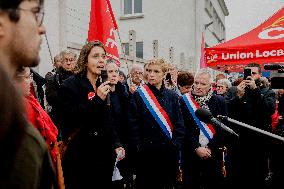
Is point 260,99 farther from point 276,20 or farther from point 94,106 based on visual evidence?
point 94,106

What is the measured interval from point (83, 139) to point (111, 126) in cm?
29

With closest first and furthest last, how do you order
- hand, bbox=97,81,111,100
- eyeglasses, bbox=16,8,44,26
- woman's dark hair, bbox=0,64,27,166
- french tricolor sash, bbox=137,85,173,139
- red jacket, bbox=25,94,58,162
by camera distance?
woman's dark hair, bbox=0,64,27,166 → eyeglasses, bbox=16,8,44,26 → red jacket, bbox=25,94,58,162 → hand, bbox=97,81,111,100 → french tricolor sash, bbox=137,85,173,139

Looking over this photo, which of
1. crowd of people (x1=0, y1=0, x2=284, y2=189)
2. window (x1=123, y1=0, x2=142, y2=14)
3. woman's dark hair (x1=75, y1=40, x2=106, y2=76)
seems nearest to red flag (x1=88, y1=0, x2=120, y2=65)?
crowd of people (x1=0, y1=0, x2=284, y2=189)

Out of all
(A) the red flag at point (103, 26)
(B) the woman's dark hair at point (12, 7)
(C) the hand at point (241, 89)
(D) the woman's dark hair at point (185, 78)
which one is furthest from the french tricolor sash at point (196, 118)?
(B) the woman's dark hair at point (12, 7)

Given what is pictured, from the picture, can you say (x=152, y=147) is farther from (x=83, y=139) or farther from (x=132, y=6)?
(x=132, y=6)

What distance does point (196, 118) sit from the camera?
16.6 ft

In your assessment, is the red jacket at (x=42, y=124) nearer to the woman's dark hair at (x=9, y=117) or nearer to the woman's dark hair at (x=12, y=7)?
the woman's dark hair at (x=12, y=7)

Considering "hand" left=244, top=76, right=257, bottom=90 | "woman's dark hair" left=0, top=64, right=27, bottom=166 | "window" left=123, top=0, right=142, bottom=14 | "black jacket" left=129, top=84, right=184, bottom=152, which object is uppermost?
"window" left=123, top=0, right=142, bottom=14

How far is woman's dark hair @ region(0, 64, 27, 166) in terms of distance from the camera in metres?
0.99

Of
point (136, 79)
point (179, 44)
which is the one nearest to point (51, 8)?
point (136, 79)

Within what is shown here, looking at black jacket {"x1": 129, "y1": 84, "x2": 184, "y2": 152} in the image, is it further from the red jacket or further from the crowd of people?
the red jacket

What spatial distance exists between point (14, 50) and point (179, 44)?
1998 centimetres

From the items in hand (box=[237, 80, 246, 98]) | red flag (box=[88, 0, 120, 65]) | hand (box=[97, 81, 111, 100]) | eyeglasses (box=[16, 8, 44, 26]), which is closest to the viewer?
eyeglasses (box=[16, 8, 44, 26])

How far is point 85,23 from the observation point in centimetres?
831
